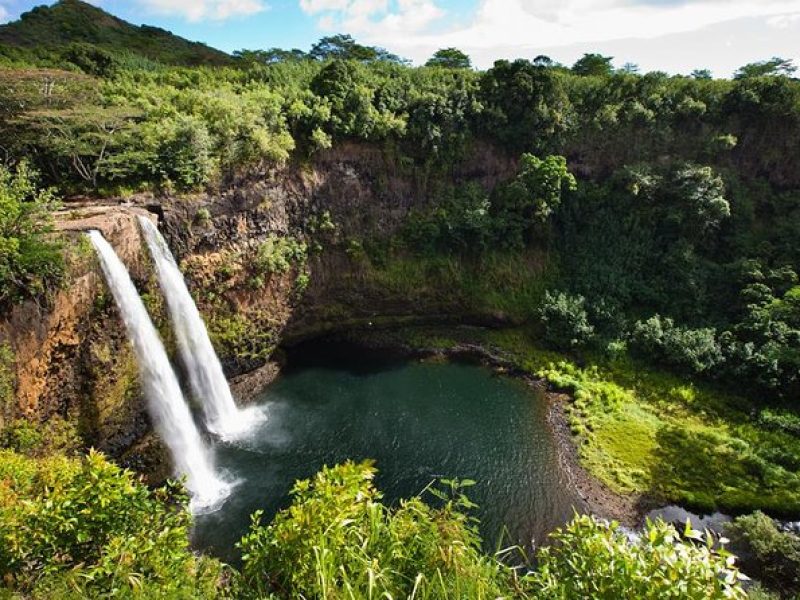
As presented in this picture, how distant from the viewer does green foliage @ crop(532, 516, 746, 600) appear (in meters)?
4.61

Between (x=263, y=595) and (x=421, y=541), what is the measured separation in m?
1.98

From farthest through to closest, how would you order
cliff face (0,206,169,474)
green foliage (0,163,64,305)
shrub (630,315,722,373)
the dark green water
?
shrub (630,315,722,373)
the dark green water
cliff face (0,206,169,474)
green foliage (0,163,64,305)

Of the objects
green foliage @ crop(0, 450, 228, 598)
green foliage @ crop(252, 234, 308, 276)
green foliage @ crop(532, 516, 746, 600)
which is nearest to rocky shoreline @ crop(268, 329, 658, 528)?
green foliage @ crop(252, 234, 308, 276)

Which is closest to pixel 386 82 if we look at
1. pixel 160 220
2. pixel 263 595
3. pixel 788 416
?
pixel 160 220

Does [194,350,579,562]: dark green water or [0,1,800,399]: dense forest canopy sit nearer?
[194,350,579,562]: dark green water

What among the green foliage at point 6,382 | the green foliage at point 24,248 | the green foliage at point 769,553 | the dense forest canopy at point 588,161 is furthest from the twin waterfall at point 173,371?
the green foliage at point 769,553

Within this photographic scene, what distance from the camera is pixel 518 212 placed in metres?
31.0

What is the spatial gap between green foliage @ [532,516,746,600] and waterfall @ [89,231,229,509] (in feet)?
50.1

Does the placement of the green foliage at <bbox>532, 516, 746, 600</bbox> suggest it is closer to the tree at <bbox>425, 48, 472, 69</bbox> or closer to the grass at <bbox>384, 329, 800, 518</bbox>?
the grass at <bbox>384, 329, 800, 518</bbox>

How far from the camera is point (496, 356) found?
2839 centimetres

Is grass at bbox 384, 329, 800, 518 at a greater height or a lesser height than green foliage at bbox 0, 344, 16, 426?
lesser

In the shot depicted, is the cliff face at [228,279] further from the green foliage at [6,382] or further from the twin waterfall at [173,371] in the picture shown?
the twin waterfall at [173,371]

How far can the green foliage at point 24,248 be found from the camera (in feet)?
43.9

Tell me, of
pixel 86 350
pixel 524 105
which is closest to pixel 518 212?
pixel 524 105
